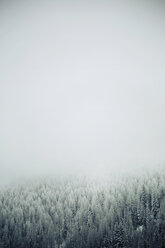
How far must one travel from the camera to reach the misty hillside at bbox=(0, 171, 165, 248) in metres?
2.66

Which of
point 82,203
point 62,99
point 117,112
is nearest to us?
point 82,203

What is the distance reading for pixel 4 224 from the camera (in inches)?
118

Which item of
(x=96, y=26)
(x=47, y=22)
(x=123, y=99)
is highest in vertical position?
(x=47, y=22)

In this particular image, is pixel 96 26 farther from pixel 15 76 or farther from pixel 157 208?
pixel 157 208

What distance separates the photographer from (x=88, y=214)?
2.98 metres

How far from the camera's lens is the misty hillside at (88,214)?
2658mm

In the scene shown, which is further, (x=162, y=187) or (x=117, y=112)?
(x=117, y=112)

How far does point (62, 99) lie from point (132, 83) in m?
2.63

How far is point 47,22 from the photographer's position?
45.4ft

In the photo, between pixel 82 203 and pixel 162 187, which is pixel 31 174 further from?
pixel 162 187

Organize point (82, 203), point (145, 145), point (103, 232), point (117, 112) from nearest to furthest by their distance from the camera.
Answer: point (103, 232)
point (82, 203)
point (145, 145)
point (117, 112)

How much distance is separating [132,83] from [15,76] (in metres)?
3.72

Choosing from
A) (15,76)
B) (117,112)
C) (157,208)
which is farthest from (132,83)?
(157,208)

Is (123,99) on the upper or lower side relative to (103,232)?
upper
